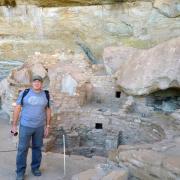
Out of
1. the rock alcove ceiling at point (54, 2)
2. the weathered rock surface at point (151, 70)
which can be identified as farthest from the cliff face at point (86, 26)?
the weathered rock surface at point (151, 70)

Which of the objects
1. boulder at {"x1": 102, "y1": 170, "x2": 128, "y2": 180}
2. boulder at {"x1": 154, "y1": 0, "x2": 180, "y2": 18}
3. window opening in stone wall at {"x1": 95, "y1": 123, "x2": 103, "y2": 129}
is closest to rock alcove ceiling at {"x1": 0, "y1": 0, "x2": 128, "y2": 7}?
boulder at {"x1": 154, "y1": 0, "x2": 180, "y2": 18}

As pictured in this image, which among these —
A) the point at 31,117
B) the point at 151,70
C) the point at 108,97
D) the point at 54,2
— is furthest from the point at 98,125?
the point at 54,2

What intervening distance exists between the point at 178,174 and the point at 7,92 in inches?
272

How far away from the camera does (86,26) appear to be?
45.0ft

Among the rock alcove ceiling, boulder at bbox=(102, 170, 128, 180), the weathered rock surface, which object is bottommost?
boulder at bbox=(102, 170, 128, 180)

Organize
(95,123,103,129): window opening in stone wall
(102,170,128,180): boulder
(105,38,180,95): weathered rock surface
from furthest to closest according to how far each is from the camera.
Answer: (95,123,103,129): window opening in stone wall, (105,38,180,95): weathered rock surface, (102,170,128,180): boulder

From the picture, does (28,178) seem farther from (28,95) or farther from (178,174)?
(178,174)

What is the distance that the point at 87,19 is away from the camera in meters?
13.6

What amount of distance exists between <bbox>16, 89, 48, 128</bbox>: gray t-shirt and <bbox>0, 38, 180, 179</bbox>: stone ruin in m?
2.84

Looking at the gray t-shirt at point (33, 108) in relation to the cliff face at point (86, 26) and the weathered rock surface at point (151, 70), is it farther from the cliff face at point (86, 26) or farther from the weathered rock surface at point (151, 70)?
the cliff face at point (86, 26)

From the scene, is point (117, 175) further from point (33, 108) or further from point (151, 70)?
point (151, 70)

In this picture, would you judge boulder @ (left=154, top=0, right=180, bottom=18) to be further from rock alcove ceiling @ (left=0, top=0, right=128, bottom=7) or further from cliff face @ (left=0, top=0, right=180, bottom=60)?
rock alcove ceiling @ (left=0, top=0, right=128, bottom=7)

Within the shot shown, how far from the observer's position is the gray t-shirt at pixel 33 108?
5102 millimetres

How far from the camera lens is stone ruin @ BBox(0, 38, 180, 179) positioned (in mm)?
9086
